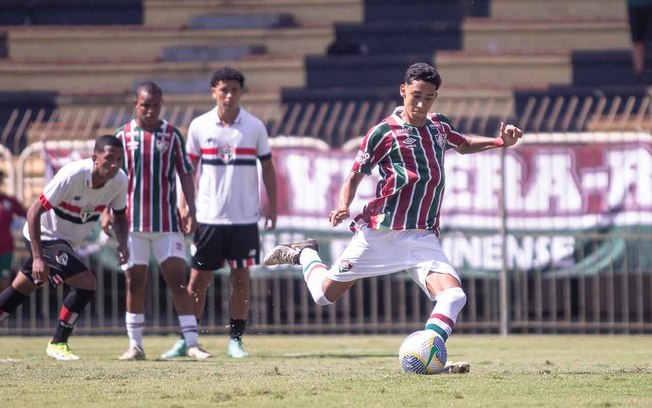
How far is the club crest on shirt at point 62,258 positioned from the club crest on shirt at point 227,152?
60.5 inches

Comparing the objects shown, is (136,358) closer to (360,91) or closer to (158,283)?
(158,283)

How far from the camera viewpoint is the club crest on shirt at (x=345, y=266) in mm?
8531

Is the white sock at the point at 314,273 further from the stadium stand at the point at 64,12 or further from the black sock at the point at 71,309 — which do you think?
the stadium stand at the point at 64,12

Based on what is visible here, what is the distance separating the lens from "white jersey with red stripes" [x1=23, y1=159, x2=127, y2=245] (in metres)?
9.86

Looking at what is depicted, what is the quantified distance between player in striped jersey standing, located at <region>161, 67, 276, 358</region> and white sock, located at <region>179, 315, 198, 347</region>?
231mm

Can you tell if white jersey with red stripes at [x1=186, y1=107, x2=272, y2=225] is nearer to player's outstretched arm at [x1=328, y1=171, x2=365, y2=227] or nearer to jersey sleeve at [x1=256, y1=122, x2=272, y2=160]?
jersey sleeve at [x1=256, y1=122, x2=272, y2=160]

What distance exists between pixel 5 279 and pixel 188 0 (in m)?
8.32

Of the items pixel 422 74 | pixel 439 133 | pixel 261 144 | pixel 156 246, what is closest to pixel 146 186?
pixel 156 246

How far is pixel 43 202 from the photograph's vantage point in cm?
980

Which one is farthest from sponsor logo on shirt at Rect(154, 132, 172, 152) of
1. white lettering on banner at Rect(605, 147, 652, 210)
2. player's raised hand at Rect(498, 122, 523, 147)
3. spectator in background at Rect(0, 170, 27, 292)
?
white lettering on banner at Rect(605, 147, 652, 210)

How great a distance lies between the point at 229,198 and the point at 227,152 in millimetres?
371

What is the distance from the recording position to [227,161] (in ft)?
35.7

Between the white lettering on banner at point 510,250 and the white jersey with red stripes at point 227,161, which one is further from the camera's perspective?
the white lettering on banner at point 510,250

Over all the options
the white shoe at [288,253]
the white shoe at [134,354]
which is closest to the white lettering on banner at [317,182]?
the white shoe at [134,354]
